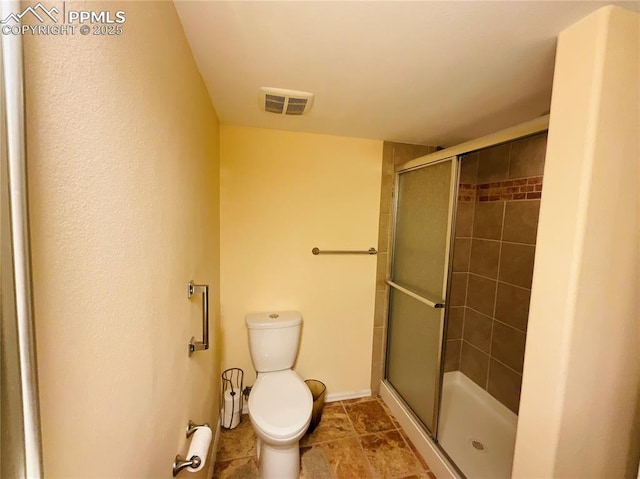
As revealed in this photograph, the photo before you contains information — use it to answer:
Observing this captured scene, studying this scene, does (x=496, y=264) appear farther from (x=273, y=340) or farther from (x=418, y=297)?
(x=273, y=340)

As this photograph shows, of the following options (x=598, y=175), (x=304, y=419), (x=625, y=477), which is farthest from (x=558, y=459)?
(x=304, y=419)

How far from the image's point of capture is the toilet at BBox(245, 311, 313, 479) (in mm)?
1370

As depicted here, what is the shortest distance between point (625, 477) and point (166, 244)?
178 cm

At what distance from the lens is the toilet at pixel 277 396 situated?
4.50 feet

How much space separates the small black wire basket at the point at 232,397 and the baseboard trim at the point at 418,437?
113 cm

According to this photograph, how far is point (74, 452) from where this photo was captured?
415mm

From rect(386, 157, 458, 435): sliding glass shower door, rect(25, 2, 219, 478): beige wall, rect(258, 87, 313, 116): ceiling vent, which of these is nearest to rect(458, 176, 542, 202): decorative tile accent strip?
rect(386, 157, 458, 435): sliding glass shower door

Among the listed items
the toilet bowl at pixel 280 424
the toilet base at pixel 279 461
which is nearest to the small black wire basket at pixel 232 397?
the toilet bowl at pixel 280 424

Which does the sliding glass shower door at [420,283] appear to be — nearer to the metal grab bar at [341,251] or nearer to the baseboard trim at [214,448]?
the metal grab bar at [341,251]

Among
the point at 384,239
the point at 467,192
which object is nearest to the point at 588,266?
the point at 384,239

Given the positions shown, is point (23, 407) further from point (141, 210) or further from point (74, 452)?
point (141, 210)

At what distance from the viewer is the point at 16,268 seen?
0.30 metres

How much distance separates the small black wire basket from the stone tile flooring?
0.06 metres

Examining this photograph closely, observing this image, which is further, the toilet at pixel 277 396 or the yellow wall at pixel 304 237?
the yellow wall at pixel 304 237
